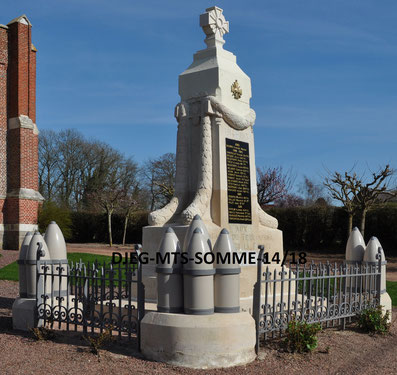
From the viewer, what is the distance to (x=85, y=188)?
45.1 m

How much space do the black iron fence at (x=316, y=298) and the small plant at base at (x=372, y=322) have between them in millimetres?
163

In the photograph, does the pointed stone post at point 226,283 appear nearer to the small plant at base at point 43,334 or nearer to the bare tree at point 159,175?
the small plant at base at point 43,334

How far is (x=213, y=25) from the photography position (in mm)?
9586

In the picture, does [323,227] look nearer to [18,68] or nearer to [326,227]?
[326,227]

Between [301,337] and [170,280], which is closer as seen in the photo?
[170,280]

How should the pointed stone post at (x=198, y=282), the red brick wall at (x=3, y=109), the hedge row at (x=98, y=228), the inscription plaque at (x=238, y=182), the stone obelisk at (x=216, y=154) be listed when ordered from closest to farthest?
the pointed stone post at (x=198, y=282) → the stone obelisk at (x=216, y=154) → the inscription plaque at (x=238, y=182) → the red brick wall at (x=3, y=109) → the hedge row at (x=98, y=228)

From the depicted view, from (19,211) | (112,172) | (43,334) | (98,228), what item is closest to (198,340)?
(43,334)

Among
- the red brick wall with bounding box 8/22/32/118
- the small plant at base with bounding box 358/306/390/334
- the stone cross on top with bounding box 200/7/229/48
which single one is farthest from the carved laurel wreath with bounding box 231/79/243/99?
the red brick wall with bounding box 8/22/32/118

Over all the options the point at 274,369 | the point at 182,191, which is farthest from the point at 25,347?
the point at 182,191

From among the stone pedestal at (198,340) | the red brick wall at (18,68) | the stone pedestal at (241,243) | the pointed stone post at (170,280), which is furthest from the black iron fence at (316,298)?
the red brick wall at (18,68)

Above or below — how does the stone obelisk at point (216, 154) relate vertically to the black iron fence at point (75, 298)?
above

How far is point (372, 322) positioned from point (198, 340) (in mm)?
3547

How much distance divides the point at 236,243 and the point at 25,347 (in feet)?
13.2

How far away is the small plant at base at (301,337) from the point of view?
6.34m
